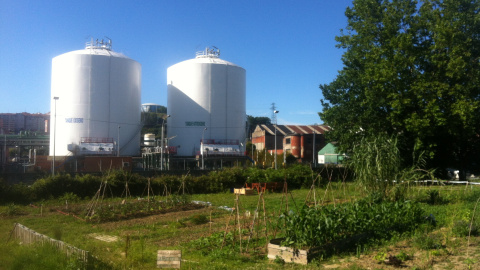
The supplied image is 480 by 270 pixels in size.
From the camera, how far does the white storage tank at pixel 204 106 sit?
66.2 m

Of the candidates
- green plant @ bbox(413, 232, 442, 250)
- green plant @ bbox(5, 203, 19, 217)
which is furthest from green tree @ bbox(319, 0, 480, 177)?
green plant @ bbox(5, 203, 19, 217)

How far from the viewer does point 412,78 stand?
94.0ft

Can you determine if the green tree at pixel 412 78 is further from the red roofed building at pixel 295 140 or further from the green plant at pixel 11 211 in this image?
the red roofed building at pixel 295 140

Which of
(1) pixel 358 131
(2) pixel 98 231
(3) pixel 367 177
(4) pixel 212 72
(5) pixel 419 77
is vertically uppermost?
(4) pixel 212 72

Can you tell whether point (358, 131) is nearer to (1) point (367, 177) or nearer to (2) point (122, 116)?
(1) point (367, 177)

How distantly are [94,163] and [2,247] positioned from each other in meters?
47.7

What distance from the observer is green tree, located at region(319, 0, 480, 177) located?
1073 inches

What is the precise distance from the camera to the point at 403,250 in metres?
9.66

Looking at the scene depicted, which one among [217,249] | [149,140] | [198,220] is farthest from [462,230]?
[149,140]

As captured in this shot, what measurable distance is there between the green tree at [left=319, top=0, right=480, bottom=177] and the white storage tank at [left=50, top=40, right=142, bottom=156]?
37021mm

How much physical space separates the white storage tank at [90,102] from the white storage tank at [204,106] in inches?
324

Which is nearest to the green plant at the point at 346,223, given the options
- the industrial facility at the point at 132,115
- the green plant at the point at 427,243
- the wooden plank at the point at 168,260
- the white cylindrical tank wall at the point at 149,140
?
the green plant at the point at 427,243


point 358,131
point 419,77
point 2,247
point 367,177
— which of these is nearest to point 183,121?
point 358,131

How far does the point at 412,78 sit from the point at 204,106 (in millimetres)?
41747
